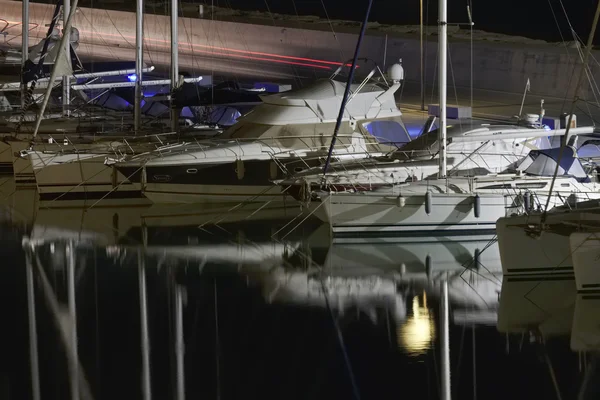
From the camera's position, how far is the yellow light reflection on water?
48.4 ft

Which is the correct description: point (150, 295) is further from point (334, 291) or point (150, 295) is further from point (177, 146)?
point (177, 146)

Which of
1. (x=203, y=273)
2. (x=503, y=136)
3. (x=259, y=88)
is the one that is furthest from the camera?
(x=259, y=88)

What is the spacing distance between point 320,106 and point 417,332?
1051 centimetres

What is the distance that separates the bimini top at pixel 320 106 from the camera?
25.5m

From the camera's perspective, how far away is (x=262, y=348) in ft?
48.4

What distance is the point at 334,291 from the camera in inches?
707

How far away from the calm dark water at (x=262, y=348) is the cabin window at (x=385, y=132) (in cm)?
725

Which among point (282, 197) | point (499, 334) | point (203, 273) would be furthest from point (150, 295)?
point (282, 197)

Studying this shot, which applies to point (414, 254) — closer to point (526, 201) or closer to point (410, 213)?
point (410, 213)

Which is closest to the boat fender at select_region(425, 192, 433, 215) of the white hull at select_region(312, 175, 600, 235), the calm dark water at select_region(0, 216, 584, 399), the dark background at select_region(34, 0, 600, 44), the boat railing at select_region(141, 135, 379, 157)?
the white hull at select_region(312, 175, 600, 235)

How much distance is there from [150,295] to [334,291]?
2.37m

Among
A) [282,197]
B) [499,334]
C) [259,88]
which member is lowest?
[499,334]

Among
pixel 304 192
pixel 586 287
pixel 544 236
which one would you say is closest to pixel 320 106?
pixel 304 192

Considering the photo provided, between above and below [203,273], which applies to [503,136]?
above
